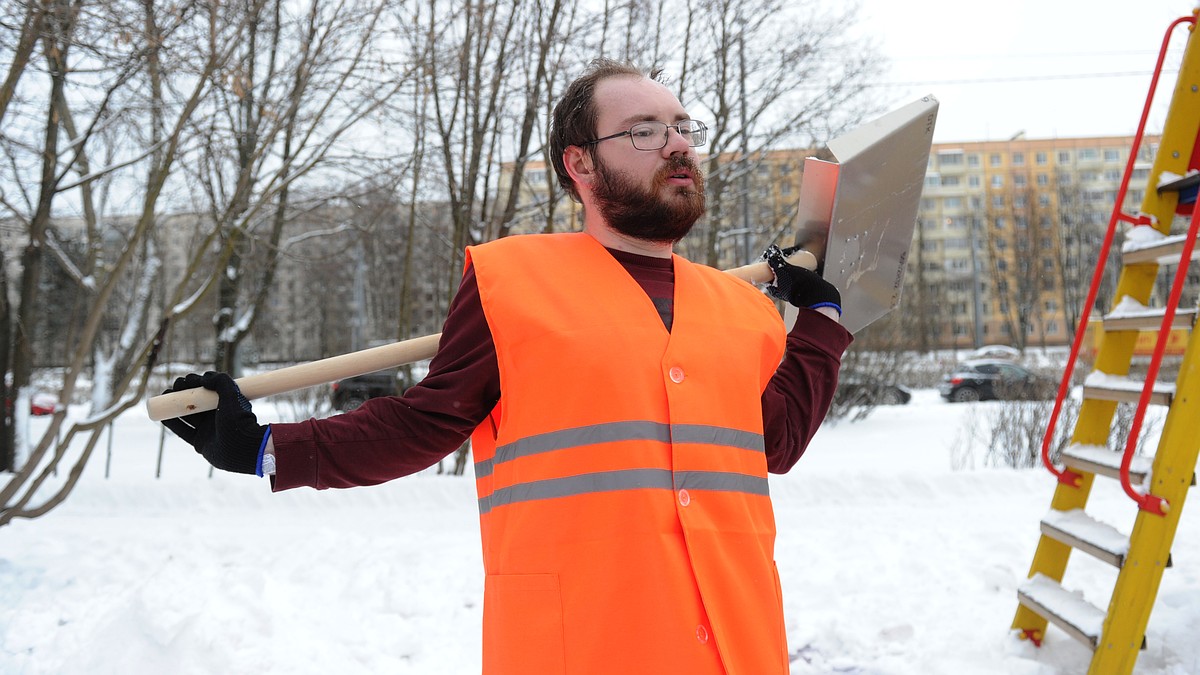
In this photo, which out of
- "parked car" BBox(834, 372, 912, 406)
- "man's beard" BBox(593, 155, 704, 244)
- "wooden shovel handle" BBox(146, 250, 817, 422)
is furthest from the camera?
"parked car" BBox(834, 372, 912, 406)

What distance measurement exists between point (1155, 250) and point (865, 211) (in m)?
1.91

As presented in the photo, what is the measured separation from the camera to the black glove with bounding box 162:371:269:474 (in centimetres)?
161

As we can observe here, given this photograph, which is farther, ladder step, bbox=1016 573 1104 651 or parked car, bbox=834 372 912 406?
parked car, bbox=834 372 912 406

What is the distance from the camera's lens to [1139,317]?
141 inches

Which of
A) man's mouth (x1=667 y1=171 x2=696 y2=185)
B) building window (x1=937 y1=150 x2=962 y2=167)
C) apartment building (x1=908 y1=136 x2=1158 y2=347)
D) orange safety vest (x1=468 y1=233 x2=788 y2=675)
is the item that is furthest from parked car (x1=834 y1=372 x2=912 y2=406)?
building window (x1=937 y1=150 x2=962 y2=167)

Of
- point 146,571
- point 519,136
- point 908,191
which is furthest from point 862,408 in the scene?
point 908,191

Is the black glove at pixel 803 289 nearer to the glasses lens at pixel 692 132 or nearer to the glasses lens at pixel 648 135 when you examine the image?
the glasses lens at pixel 692 132

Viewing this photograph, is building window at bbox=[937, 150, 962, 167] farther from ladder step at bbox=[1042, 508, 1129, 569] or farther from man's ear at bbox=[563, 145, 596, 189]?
man's ear at bbox=[563, 145, 596, 189]

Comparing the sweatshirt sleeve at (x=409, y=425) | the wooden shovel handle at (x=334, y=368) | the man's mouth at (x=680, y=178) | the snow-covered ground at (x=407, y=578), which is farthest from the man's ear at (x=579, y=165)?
the snow-covered ground at (x=407, y=578)

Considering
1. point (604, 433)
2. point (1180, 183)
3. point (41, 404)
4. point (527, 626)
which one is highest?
point (1180, 183)

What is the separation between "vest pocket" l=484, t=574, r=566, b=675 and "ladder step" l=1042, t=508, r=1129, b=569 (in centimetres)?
266

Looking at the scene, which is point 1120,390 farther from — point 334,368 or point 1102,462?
point 334,368

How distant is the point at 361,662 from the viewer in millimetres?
4113

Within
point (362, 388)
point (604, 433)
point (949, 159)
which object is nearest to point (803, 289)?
point (604, 433)
